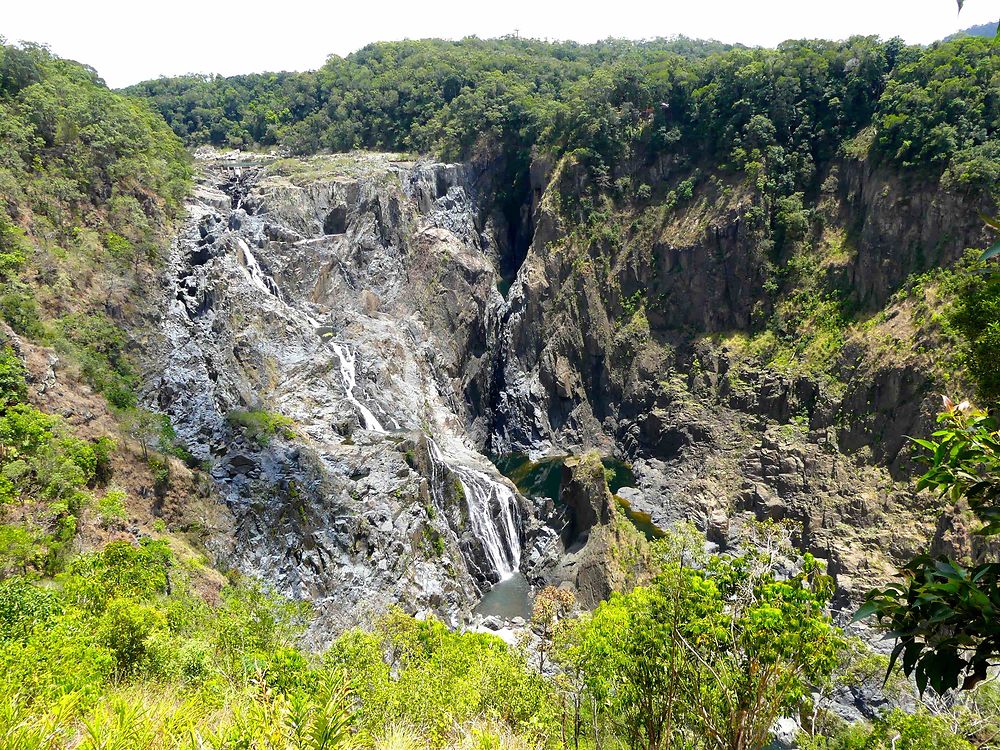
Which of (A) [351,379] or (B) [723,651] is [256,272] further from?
(B) [723,651]

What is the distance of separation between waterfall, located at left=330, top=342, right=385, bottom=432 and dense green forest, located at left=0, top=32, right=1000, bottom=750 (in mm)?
11942

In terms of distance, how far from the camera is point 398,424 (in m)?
40.5

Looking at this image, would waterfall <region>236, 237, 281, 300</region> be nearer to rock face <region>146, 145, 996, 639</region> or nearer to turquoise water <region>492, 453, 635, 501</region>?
rock face <region>146, 145, 996, 639</region>

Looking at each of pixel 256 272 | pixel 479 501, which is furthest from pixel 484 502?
pixel 256 272

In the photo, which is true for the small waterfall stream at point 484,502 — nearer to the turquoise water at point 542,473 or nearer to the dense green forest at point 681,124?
the turquoise water at point 542,473

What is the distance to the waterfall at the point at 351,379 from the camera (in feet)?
124

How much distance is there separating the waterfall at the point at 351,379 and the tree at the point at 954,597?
35.1 metres

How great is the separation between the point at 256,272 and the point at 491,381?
67.6 ft

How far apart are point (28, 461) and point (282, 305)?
23.9 metres

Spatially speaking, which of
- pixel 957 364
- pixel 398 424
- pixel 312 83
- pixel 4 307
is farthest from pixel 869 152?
pixel 312 83

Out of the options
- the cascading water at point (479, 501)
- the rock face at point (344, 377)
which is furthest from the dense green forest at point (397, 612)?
the cascading water at point (479, 501)

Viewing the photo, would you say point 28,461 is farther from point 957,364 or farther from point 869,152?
point 869,152

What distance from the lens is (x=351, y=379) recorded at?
4088cm

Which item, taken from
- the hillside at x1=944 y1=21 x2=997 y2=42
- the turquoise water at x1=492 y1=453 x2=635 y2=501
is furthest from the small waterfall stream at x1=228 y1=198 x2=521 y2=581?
the hillside at x1=944 y1=21 x2=997 y2=42
